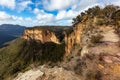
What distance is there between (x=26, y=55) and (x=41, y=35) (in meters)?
21.8

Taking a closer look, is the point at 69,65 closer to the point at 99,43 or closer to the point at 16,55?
the point at 99,43

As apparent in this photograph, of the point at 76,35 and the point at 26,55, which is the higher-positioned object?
the point at 76,35

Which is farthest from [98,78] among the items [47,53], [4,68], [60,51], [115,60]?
[4,68]

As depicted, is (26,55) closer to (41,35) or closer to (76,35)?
(41,35)

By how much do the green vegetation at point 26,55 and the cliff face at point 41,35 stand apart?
3570mm

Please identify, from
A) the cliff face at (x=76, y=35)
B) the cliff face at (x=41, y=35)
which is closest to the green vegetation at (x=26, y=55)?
the cliff face at (x=41, y=35)

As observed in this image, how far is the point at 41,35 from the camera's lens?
177 meters

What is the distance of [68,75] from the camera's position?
22.0m

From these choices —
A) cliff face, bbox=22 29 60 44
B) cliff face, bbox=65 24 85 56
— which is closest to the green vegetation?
cliff face, bbox=22 29 60 44

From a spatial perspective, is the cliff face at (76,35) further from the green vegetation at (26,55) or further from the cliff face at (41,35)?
the cliff face at (41,35)

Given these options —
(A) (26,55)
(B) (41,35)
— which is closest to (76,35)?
(A) (26,55)

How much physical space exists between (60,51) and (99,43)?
12112 cm

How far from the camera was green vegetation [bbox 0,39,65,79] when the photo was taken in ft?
484

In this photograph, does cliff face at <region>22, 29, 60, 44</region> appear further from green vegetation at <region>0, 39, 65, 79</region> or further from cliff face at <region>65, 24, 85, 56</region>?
cliff face at <region>65, 24, 85, 56</region>
